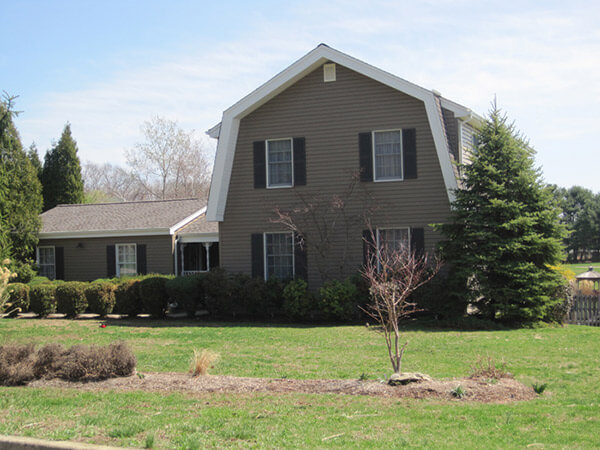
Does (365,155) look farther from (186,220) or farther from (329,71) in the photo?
(186,220)

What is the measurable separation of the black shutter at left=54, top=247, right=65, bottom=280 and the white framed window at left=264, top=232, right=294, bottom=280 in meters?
9.35

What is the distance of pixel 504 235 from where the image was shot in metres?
14.8

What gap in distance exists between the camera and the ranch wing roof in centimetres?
2242

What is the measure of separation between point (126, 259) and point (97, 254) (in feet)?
3.89

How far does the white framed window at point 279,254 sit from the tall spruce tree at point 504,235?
15.8 ft

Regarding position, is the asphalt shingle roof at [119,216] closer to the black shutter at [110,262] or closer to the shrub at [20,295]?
the black shutter at [110,262]

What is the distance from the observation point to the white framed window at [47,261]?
925 inches

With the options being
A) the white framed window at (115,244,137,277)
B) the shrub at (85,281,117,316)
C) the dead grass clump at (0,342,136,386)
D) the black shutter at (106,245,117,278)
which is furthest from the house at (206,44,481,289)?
the dead grass clump at (0,342,136,386)

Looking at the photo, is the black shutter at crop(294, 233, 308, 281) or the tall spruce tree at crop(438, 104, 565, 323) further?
the black shutter at crop(294, 233, 308, 281)

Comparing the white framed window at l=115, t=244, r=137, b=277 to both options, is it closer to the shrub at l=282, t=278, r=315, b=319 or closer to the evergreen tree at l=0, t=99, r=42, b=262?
the evergreen tree at l=0, t=99, r=42, b=262

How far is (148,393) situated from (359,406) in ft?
8.87

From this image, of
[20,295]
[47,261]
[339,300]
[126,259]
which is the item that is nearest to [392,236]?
[339,300]

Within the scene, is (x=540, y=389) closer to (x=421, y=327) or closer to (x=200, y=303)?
(x=421, y=327)

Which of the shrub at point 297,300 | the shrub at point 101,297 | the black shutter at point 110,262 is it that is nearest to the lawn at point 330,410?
the shrub at point 297,300
